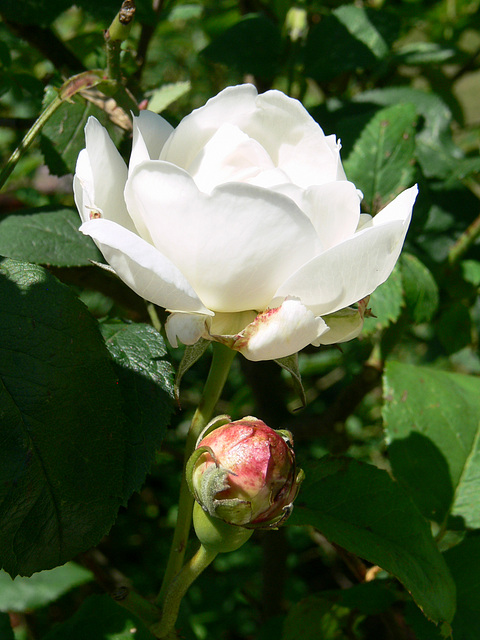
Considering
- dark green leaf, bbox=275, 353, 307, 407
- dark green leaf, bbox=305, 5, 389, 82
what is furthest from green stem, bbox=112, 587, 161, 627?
dark green leaf, bbox=305, 5, 389, 82

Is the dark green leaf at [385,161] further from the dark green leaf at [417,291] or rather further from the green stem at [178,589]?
the green stem at [178,589]

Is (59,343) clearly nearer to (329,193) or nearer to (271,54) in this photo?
(329,193)

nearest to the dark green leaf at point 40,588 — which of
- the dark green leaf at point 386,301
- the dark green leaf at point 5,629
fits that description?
the dark green leaf at point 5,629

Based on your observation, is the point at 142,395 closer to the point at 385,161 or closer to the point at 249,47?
the point at 385,161

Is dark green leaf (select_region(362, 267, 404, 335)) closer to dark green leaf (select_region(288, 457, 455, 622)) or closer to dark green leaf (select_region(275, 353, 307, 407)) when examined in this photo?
dark green leaf (select_region(288, 457, 455, 622))

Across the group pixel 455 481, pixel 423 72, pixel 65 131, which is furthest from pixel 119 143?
pixel 423 72
